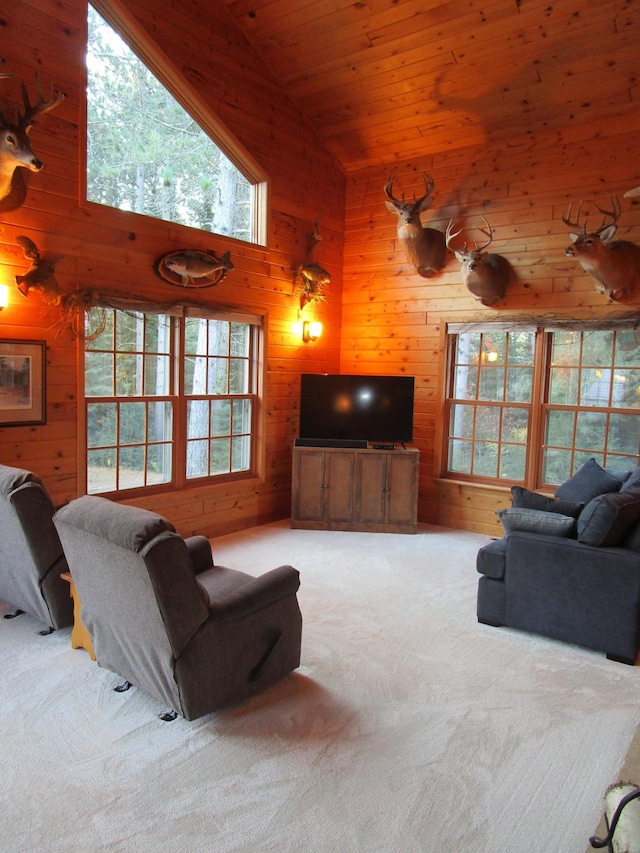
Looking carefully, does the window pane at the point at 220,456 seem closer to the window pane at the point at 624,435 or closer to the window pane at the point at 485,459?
the window pane at the point at 485,459

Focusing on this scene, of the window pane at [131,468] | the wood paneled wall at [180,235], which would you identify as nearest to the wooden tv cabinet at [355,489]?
the wood paneled wall at [180,235]

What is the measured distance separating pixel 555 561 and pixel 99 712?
256cm

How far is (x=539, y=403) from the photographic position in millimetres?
5809

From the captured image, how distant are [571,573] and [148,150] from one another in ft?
14.4

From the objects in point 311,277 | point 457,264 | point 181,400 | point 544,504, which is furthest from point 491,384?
point 181,400

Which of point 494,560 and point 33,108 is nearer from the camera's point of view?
point 33,108

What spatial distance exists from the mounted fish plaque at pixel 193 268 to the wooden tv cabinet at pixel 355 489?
5.90 ft

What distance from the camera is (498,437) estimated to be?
241 inches

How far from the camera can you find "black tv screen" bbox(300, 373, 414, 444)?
6.27m

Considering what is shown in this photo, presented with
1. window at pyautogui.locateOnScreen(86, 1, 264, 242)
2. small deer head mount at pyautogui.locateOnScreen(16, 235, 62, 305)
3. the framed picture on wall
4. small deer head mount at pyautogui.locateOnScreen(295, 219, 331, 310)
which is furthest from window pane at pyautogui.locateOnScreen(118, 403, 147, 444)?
small deer head mount at pyautogui.locateOnScreen(295, 219, 331, 310)

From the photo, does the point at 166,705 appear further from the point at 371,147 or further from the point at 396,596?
the point at 371,147

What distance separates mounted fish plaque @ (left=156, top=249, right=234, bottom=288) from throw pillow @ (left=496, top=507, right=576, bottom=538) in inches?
121

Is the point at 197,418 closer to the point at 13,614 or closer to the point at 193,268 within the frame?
the point at 193,268

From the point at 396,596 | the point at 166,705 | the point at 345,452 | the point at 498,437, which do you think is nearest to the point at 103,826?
the point at 166,705
